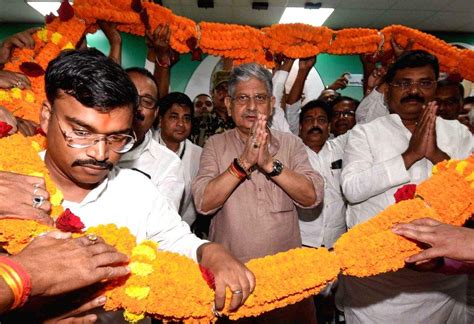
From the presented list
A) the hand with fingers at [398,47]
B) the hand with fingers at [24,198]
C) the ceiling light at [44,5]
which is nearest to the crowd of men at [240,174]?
the hand with fingers at [24,198]

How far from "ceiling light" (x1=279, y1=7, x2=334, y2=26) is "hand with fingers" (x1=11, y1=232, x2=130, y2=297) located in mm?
9067

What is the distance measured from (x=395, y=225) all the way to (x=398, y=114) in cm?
139

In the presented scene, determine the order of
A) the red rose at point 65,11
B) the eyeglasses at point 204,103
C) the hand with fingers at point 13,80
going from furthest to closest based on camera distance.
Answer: the eyeglasses at point 204,103, the red rose at point 65,11, the hand with fingers at point 13,80

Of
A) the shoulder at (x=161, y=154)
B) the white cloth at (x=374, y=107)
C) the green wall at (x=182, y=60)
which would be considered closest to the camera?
the shoulder at (x=161, y=154)

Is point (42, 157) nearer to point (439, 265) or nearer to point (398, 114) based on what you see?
point (439, 265)

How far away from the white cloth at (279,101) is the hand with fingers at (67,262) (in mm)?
2469

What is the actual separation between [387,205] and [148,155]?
6.48 feet

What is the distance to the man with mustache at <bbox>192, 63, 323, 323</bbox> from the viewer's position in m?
2.62

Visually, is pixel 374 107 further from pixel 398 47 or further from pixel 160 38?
pixel 160 38

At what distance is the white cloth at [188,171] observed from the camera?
4141 mm

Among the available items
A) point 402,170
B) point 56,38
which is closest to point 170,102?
point 56,38

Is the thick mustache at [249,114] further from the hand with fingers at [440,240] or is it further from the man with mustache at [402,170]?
the hand with fingers at [440,240]

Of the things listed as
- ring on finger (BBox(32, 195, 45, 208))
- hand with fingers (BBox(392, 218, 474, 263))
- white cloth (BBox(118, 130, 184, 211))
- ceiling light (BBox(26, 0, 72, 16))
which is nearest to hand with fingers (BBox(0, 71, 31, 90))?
white cloth (BBox(118, 130, 184, 211))

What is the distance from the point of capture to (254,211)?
109 inches
